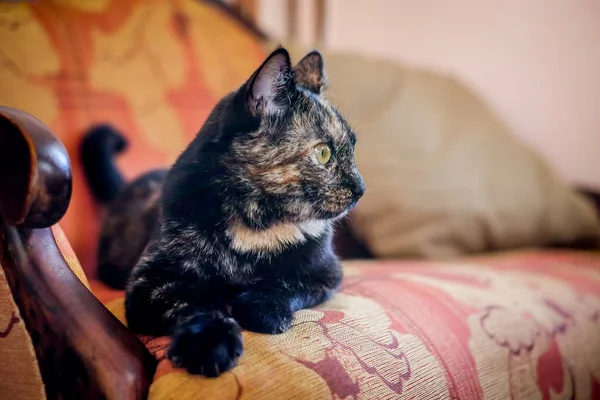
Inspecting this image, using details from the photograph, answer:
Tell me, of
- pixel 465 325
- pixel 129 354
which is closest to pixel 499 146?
pixel 465 325

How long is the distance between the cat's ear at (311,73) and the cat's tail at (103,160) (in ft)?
1.63

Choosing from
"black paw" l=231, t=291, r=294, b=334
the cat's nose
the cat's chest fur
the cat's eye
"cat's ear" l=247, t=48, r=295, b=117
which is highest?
"cat's ear" l=247, t=48, r=295, b=117

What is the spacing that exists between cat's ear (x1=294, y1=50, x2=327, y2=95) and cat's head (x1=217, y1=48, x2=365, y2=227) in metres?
0.08

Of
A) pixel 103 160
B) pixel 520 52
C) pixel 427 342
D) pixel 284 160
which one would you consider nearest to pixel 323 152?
pixel 284 160

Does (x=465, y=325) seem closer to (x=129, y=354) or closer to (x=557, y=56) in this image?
(x=129, y=354)

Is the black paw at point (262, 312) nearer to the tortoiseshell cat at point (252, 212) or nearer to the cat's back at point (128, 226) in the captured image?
the tortoiseshell cat at point (252, 212)

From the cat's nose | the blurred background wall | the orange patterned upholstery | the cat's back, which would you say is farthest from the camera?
the blurred background wall

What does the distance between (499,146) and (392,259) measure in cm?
49

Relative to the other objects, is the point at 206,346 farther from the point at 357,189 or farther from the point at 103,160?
the point at 103,160

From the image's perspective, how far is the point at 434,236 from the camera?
4.25ft

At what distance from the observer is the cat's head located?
690 mm

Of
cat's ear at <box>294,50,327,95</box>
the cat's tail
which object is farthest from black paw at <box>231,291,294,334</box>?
the cat's tail

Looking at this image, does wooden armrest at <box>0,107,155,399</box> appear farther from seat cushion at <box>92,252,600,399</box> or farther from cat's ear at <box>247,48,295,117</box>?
cat's ear at <box>247,48,295,117</box>

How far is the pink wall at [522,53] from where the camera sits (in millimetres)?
1790
